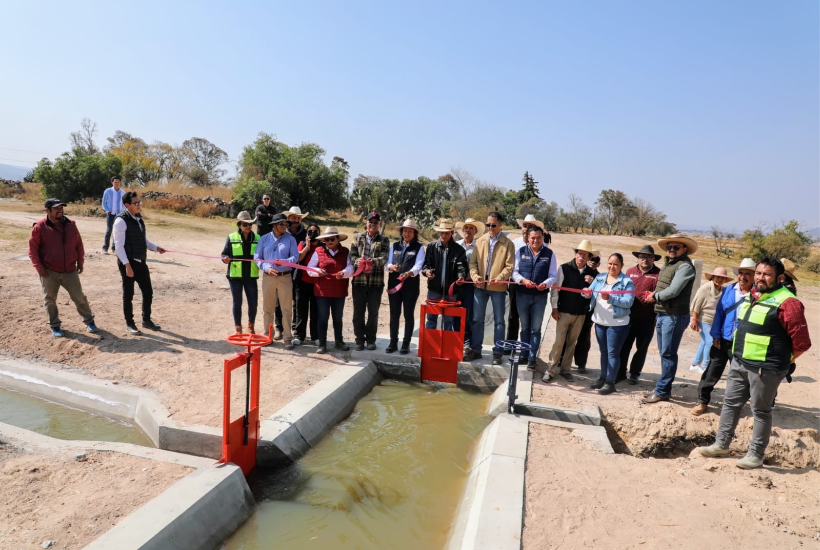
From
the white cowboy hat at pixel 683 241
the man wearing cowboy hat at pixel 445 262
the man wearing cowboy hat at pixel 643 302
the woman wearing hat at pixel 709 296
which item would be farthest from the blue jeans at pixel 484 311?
the woman wearing hat at pixel 709 296

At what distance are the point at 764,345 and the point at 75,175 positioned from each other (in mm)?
31540

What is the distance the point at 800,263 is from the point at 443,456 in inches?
1315

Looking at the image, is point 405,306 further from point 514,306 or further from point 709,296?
point 709,296

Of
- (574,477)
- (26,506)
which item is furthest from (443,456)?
(26,506)

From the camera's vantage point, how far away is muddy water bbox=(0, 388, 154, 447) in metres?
5.12

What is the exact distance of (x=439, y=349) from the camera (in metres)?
6.84

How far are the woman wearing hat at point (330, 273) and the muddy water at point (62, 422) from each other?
2644 mm

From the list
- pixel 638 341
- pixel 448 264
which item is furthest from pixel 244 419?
pixel 638 341

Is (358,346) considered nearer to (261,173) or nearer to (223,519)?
(223,519)

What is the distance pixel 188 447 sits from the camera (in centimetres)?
463

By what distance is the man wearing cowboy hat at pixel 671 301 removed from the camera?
19.1 ft

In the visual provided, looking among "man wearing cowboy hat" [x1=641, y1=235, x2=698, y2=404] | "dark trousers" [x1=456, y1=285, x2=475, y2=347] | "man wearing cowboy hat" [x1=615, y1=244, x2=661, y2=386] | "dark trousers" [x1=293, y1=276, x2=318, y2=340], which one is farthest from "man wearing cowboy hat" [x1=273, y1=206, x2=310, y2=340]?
"man wearing cowboy hat" [x1=641, y1=235, x2=698, y2=404]

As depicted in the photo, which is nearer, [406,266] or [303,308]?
[406,266]

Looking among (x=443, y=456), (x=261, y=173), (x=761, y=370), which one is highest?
(x=261, y=173)
